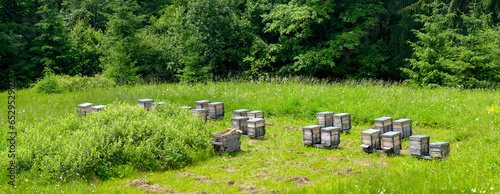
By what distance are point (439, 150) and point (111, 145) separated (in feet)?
18.8

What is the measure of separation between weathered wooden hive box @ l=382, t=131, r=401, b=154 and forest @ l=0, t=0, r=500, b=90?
12.7 m

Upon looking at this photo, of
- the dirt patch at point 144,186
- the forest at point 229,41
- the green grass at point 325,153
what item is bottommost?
the dirt patch at point 144,186

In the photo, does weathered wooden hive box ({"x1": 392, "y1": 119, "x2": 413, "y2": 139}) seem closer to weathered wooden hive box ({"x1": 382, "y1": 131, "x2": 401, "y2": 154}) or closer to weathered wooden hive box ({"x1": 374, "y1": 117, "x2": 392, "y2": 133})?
weathered wooden hive box ({"x1": 374, "y1": 117, "x2": 392, "y2": 133})

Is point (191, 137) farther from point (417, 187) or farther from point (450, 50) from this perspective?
point (450, 50)

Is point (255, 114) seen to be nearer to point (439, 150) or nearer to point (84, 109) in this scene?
point (439, 150)

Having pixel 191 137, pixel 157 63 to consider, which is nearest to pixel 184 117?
pixel 191 137

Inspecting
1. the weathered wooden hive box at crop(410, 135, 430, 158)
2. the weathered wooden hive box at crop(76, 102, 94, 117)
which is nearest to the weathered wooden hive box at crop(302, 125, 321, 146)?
the weathered wooden hive box at crop(410, 135, 430, 158)

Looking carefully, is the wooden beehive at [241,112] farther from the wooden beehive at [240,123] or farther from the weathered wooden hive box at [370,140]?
the weathered wooden hive box at [370,140]

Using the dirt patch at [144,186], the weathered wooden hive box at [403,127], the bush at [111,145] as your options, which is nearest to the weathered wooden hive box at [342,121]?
the weathered wooden hive box at [403,127]

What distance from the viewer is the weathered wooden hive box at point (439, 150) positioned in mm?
6438

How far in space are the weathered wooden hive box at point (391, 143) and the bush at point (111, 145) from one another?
337 centimetres

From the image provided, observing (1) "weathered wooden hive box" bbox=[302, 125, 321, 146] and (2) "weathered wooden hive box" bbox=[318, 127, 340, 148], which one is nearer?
(2) "weathered wooden hive box" bbox=[318, 127, 340, 148]

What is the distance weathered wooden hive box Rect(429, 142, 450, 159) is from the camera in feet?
21.1

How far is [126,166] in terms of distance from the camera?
6293mm
